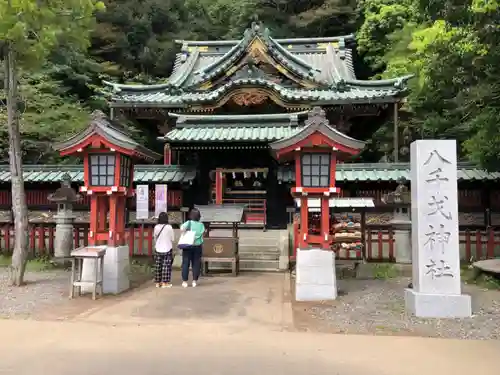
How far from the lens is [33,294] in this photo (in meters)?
8.87

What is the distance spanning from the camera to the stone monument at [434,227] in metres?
7.32

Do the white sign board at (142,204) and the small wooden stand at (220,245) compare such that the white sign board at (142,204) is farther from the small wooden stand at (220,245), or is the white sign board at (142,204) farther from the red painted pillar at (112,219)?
the red painted pillar at (112,219)

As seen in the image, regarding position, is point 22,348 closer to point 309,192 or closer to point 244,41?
point 309,192

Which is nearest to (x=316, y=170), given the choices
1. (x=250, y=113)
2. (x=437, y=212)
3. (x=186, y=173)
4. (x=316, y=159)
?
(x=316, y=159)

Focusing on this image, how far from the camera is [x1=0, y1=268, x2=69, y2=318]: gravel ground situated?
7660mm

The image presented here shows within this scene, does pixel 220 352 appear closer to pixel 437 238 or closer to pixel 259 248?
pixel 437 238

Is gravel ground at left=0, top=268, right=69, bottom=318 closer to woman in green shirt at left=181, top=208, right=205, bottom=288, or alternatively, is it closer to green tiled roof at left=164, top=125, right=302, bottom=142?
woman in green shirt at left=181, top=208, right=205, bottom=288

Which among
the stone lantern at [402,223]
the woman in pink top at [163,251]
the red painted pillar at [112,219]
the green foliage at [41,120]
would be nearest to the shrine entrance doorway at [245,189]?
the stone lantern at [402,223]

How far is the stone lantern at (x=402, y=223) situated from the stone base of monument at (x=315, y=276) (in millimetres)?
4139

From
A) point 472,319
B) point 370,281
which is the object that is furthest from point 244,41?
point 472,319

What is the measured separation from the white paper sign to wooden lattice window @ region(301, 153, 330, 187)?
6.42 feet

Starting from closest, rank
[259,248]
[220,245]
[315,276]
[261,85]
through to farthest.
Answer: [315,276]
[220,245]
[259,248]
[261,85]

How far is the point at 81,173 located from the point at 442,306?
39.9 feet

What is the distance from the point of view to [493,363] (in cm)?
496
